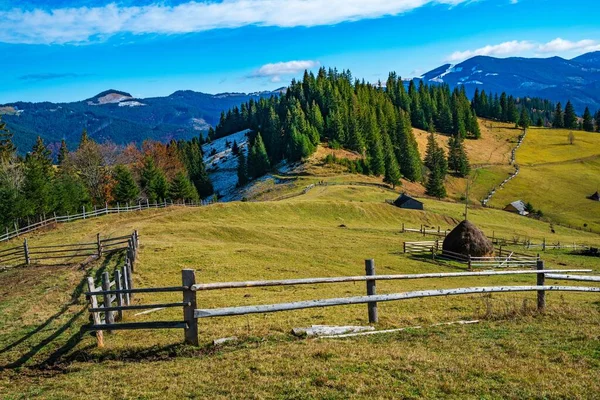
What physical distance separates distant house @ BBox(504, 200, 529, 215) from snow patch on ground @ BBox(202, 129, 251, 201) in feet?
216

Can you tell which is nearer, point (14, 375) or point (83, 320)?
point (14, 375)

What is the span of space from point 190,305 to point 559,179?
13132cm

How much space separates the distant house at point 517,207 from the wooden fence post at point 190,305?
94586 millimetres

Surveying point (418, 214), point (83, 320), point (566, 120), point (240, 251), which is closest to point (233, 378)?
point (83, 320)

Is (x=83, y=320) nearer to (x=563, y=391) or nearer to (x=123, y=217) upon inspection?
(x=563, y=391)

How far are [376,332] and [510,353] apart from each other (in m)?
3.46

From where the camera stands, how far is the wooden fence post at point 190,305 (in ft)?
36.1

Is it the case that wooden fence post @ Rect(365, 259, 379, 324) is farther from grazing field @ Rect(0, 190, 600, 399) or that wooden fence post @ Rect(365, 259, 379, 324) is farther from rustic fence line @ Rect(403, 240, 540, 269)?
rustic fence line @ Rect(403, 240, 540, 269)

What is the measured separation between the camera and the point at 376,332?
1203cm

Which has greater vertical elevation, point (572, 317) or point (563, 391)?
point (563, 391)

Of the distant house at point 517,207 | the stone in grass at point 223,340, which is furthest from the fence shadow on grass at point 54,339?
the distant house at point 517,207

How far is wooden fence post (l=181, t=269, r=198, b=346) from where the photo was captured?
1102 centimetres

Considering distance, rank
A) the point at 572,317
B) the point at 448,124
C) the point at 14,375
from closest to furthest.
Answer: the point at 14,375
the point at 572,317
the point at 448,124

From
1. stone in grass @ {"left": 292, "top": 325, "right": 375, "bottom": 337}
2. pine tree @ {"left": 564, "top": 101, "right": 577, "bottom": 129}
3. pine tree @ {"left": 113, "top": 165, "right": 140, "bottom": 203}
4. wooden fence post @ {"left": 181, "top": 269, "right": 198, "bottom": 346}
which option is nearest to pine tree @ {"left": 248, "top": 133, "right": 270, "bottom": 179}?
pine tree @ {"left": 113, "top": 165, "right": 140, "bottom": 203}
